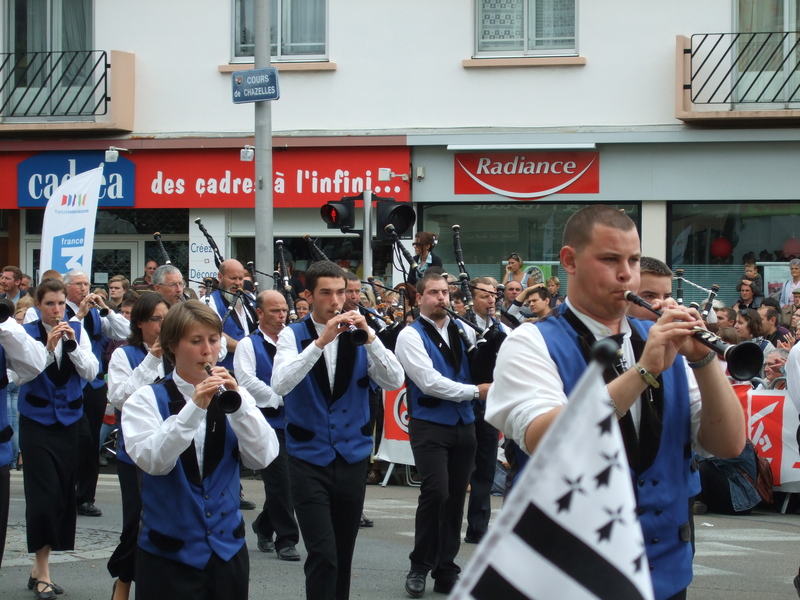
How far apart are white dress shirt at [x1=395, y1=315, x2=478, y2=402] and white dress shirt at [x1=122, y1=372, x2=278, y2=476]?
9.21 ft

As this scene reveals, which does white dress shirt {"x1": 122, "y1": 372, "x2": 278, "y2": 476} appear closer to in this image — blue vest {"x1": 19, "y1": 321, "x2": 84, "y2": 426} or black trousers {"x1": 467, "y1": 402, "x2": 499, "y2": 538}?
blue vest {"x1": 19, "y1": 321, "x2": 84, "y2": 426}

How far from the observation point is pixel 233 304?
1027cm

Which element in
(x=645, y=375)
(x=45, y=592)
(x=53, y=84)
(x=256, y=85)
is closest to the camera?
(x=645, y=375)

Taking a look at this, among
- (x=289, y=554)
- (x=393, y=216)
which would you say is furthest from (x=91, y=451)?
(x=393, y=216)

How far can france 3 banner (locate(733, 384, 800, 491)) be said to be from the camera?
10.4 m

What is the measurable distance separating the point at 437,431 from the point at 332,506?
1.45 metres

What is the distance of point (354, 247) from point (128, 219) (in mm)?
4138

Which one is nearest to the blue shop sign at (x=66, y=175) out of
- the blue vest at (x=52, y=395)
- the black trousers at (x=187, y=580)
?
the blue vest at (x=52, y=395)

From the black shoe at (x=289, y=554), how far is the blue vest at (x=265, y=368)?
915 mm

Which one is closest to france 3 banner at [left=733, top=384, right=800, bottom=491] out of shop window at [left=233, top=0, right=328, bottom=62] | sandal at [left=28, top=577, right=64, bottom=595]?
sandal at [left=28, top=577, right=64, bottom=595]

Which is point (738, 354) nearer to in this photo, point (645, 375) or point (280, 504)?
point (645, 375)

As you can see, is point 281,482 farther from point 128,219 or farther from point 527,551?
point 128,219

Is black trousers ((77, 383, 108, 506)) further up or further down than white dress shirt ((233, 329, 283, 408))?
further down

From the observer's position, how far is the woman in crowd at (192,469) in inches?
164
